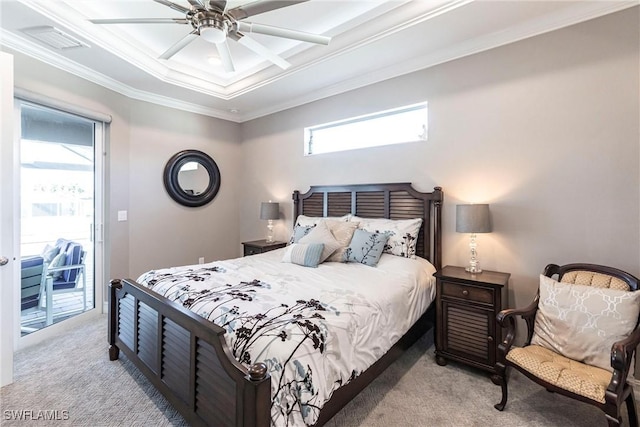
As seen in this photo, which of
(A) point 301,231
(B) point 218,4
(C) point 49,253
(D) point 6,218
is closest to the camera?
(B) point 218,4

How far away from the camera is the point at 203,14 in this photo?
185 cm

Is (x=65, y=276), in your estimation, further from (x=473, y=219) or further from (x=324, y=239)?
(x=473, y=219)

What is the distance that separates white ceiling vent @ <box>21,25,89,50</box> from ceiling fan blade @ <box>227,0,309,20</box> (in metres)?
1.98

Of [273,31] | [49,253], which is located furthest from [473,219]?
[49,253]

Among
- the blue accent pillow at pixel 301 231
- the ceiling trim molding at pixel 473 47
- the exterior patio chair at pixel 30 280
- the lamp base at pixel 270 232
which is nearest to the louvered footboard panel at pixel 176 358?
the blue accent pillow at pixel 301 231

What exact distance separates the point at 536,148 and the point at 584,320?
4.70 feet

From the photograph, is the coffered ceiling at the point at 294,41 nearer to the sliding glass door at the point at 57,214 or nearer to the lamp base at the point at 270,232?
the sliding glass door at the point at 57,214

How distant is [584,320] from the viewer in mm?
1918

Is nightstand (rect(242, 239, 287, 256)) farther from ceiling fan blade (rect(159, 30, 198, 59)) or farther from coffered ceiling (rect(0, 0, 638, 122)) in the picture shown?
ceiling fan blade (rect(159, 30, 198, 59))

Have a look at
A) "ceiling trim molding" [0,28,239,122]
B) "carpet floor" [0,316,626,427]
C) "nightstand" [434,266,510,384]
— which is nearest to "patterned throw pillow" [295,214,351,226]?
"nightstand" [434,266,510,384]

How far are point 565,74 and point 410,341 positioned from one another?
2.59 m

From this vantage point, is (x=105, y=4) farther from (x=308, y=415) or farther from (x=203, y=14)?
(x=308, y=415)

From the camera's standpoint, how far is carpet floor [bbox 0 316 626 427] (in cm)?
188

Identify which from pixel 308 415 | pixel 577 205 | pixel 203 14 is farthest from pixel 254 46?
pixel 577 205
